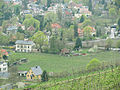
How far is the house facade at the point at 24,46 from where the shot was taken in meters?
30.2

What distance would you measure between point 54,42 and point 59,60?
315cm

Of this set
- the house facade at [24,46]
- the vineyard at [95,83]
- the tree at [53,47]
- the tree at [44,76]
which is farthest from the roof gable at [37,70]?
the house facade at [24,46]

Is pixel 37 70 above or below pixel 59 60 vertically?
below

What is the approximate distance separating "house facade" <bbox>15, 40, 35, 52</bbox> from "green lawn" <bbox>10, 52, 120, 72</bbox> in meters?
1.61

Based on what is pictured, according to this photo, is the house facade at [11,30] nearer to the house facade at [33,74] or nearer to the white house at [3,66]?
the white house at [3,66]

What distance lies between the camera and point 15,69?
22266mm

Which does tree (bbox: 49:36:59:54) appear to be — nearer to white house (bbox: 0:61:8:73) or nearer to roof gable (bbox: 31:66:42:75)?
white house (bbox: 0:61:8:73)

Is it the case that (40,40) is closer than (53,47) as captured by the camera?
No

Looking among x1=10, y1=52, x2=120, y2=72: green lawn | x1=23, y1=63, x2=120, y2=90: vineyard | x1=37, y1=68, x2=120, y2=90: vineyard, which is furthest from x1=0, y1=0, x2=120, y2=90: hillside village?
x1=37, y1=68, x2=120, y2=90: vineyard

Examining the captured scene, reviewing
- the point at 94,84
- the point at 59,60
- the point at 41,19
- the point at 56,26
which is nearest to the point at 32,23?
the point at 41,19

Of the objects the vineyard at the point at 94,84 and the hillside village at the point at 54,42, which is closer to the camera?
the vineyard at the point at 94,84

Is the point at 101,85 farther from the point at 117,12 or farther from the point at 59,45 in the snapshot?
the point at 117,12

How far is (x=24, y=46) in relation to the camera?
3033cm

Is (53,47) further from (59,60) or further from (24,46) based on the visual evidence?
(59,60)
